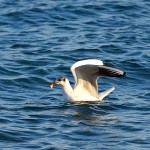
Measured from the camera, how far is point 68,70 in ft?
54.2

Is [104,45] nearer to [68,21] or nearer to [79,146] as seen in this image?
[68,21]

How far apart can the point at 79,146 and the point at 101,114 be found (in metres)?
2.26

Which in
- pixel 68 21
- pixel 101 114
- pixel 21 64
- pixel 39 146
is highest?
pixel 68 21

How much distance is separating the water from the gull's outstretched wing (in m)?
0.39

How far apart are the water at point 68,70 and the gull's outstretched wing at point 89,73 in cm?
39

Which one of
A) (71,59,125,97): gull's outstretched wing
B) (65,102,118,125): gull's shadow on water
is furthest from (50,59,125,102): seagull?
(65,102,118,125): gull's shadow on water

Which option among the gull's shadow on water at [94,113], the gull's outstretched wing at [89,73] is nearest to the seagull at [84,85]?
the gull's outstretched wing at [89,73]

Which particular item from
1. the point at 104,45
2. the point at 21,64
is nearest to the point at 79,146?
the point at 21,64

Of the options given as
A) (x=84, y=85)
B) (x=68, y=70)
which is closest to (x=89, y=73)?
(x=84, y=85)

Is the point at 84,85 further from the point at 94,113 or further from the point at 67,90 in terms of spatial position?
the point at 94,113

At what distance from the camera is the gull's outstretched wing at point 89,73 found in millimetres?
13344

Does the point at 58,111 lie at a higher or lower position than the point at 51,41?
lower

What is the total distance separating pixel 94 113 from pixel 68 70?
3346mm

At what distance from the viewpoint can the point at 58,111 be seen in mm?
13250
